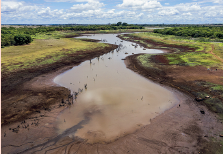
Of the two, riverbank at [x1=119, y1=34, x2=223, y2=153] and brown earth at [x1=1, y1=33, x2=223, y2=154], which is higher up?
riverbank at [x1=119, y1=34, x2=223, y2=153]

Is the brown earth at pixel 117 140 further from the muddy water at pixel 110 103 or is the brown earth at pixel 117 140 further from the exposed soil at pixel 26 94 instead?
the muddy water at pixel 110 103

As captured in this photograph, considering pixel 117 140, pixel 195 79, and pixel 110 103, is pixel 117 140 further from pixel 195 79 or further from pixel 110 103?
pixel 195 79

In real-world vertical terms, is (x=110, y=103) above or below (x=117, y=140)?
above

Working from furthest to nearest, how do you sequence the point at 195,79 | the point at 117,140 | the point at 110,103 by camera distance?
the point at 195,79
the point at 110,103
the point at 117,140

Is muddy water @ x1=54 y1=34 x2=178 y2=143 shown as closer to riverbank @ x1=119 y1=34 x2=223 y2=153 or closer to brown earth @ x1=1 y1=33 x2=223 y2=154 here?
brown earth @ x1=1 y1=33 x2=223 y2=154

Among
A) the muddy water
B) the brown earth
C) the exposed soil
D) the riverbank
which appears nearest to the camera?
the brown earth

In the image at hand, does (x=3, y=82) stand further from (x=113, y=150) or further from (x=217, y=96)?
(x=217, y=96)

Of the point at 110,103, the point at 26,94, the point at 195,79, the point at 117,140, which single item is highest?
the point at 195,79

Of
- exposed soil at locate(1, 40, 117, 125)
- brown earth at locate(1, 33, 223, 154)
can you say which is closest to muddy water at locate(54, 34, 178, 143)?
brown earth at locate(1, 33, 223, 154)

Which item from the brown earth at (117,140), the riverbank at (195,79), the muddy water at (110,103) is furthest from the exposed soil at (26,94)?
the riverbank at (195,79)

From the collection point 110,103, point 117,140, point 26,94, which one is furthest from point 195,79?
point 26,94
